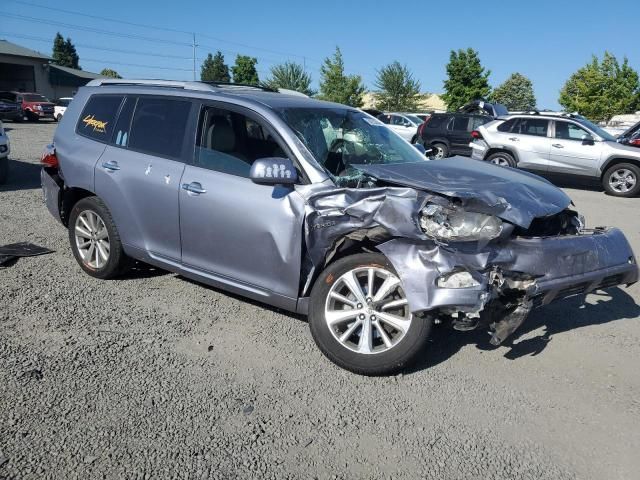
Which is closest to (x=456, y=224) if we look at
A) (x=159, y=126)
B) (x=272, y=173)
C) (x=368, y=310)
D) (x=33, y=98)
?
(x=368, y=310)

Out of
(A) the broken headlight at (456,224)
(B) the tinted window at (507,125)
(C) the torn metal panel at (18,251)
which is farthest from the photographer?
(B) the tinted window at (507,125)

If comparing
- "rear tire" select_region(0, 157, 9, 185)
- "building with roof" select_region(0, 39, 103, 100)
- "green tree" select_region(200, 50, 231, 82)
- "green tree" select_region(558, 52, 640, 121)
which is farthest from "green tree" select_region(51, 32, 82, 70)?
"rear tire" select_region(0, 157, 9, 185)

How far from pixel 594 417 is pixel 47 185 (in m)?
5.17

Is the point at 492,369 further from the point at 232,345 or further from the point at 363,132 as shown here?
the point at 363,132

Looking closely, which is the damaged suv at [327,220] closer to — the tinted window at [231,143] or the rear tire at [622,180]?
the tinted window at [231,143]

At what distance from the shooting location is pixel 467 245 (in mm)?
3254

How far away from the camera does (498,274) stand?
324 cm

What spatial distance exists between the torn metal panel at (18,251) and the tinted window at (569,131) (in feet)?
37.8

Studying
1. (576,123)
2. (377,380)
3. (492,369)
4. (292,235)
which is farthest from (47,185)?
(576,123)

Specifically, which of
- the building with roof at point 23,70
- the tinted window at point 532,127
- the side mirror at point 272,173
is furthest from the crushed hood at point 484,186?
the building with roof at point 23,70

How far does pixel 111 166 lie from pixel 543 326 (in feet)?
12.5

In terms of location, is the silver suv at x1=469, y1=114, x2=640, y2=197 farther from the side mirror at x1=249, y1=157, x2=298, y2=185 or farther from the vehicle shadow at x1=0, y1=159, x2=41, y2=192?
the side mirror at x1=249, y1=157, x2=298, y2=185

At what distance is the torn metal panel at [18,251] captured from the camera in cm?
557

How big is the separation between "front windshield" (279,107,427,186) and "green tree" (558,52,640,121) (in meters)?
43.2
